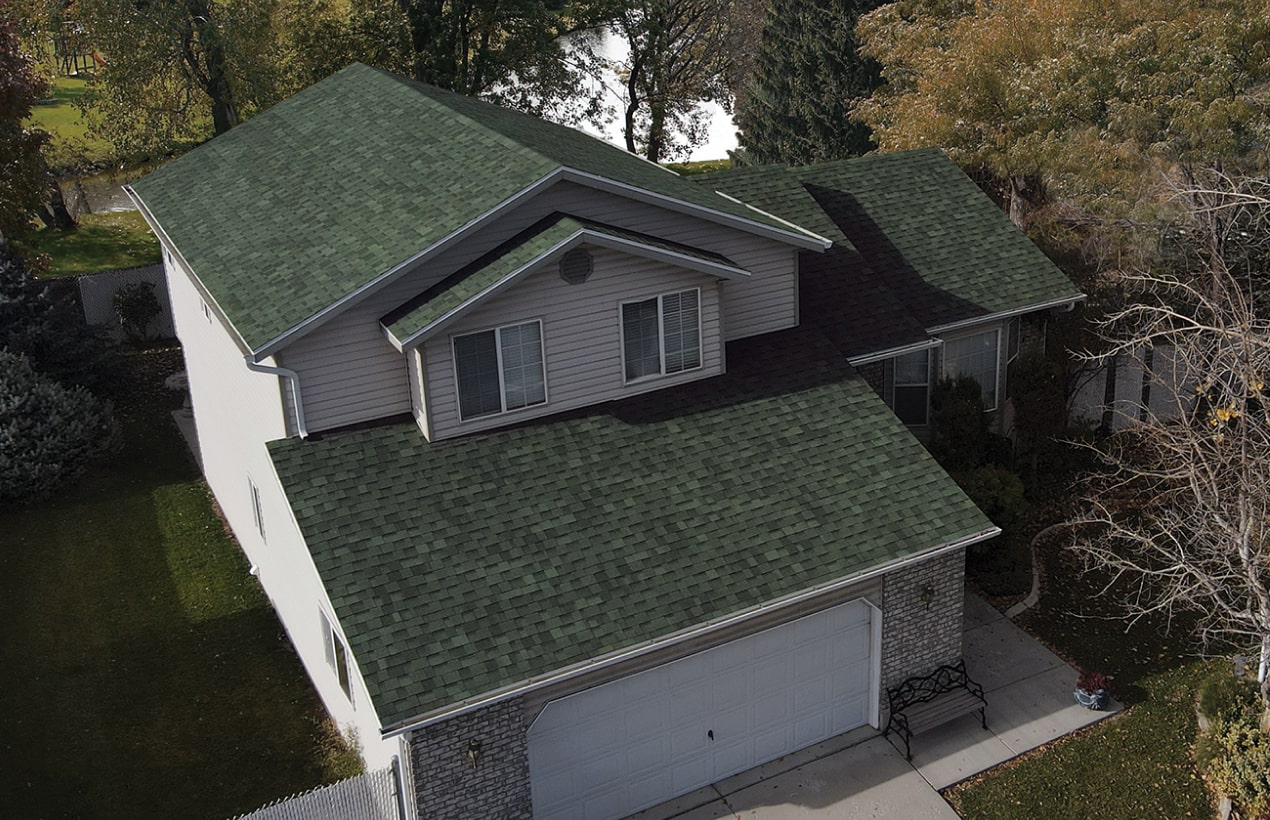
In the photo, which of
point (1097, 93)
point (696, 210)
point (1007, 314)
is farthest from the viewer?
point (1097, 93)

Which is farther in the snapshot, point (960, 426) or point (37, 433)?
point (37, 433)

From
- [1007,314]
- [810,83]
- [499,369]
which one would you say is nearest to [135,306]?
[499,369]

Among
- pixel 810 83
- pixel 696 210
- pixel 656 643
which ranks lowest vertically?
pixel 656 643

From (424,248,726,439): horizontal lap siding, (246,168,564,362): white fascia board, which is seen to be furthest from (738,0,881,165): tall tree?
(246,168,564,362): white fascia board

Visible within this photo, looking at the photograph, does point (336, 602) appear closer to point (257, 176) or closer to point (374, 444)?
point (374, 444)

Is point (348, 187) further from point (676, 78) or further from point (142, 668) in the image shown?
point (676, 78)

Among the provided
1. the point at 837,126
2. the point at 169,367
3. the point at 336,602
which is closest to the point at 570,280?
the point at 336,602

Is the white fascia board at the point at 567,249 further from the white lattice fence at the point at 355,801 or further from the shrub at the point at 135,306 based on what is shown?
the shrub at the point at 135,306
